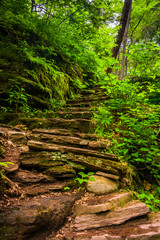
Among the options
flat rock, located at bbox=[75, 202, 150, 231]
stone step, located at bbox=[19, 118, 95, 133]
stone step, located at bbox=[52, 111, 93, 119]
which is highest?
stone step, located at bbox=[52, 111, 93, 119]

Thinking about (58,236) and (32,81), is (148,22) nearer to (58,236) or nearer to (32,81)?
(32,81)

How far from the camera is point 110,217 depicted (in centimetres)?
177

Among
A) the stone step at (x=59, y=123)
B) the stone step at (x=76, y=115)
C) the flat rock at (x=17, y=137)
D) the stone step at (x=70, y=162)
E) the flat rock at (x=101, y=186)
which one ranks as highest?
the stone step at (x=76, y=115)

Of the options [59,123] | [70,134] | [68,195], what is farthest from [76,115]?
[68,195]

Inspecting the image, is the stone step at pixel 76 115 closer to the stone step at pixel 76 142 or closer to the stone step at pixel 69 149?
the stone step at pixel 76 142

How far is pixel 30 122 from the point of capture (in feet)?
13.9

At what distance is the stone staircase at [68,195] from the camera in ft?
5.01

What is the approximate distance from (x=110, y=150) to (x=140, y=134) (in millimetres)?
895

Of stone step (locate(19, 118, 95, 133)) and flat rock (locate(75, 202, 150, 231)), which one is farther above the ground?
stone step (locate(19, 118, 95, 133))

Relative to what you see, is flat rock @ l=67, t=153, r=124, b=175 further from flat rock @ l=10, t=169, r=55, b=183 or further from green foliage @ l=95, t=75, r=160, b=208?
flat rock @ l=10, t=169, r=55, b=183

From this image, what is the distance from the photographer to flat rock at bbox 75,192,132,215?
188cm

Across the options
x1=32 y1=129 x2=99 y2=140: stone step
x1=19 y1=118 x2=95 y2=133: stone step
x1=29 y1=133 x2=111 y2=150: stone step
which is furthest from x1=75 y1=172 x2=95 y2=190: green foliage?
x1=19 y1=118 x2=95 y2=133: stone step

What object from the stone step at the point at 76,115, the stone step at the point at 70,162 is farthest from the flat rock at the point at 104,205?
the stone step at the point at 76,115

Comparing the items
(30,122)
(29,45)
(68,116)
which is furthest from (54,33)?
(30,122)
